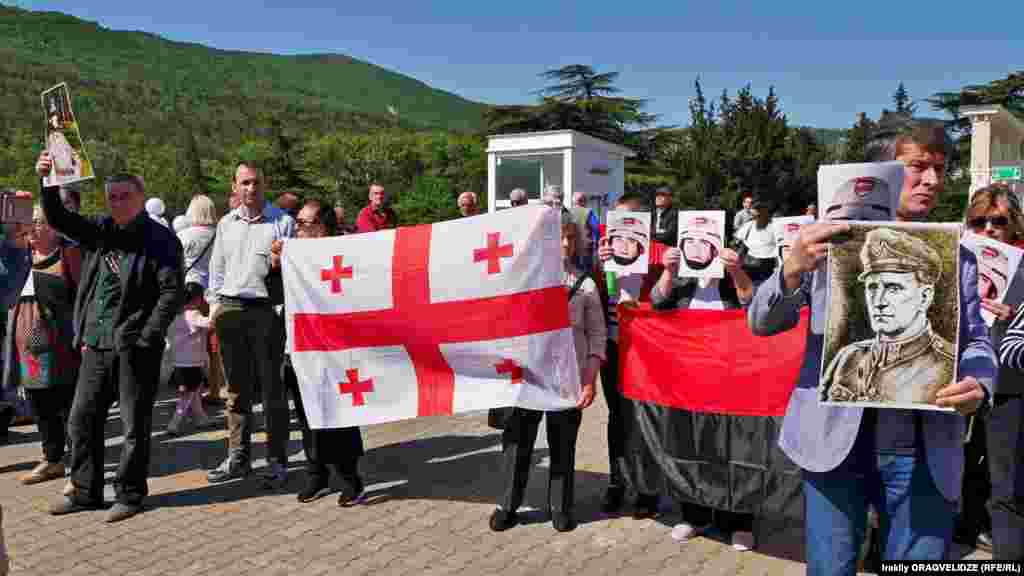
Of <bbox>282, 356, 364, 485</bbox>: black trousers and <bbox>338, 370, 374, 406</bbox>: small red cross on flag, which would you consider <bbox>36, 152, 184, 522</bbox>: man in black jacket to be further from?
<bbox>338, 370, 374, 406</bbox>: small red cross on flag

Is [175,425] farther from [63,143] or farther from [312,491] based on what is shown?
[63,143]

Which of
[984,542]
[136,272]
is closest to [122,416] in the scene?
[136,272]

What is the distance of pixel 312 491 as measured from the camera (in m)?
5.75

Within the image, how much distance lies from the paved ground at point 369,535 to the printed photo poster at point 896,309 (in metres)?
2.46

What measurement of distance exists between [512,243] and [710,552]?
83.8 inches

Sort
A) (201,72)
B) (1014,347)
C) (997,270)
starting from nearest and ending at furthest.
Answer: (1014,347) → (997,270) → (201,72)

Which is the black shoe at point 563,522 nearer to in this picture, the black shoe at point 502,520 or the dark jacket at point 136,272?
the black shoe at point 502,520

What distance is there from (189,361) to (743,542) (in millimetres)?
5633

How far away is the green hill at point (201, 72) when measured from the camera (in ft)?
444

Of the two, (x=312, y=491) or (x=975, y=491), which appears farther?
(x=312, y=491)

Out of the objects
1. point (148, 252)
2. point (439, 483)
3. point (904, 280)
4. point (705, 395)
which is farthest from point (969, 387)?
point (148, 252)

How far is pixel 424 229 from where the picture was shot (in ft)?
17.3

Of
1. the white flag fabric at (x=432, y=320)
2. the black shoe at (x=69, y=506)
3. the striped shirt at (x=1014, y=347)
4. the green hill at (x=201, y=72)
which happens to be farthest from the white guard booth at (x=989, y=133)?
the green hill at (x=201, y=72)

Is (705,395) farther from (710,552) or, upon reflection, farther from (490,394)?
(490,394)
